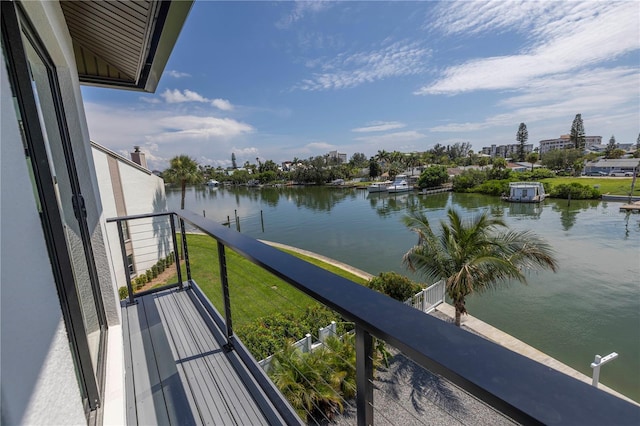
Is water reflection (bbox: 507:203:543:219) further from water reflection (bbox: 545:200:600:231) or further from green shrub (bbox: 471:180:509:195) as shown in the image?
green shrub (bbox: 471:180:509:195)

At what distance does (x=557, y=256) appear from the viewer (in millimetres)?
13414

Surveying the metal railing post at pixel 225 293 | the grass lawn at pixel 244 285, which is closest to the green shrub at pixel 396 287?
the grass lawn at pixel 244 285

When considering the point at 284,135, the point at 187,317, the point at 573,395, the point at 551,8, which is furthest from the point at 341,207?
the point at 573,395

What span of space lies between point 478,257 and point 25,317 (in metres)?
7.41

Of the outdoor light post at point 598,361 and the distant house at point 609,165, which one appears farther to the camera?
the distant house at point 609,165

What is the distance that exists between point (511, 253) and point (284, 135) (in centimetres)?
3430

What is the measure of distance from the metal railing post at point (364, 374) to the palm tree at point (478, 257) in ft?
21.0

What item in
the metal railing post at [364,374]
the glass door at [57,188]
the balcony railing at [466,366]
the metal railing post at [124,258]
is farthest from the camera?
the metal railing post at [124,258]

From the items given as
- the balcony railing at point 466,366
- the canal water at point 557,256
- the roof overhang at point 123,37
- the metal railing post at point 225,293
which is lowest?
the canal water at point 557,256

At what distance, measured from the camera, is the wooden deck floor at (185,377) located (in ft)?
4.66

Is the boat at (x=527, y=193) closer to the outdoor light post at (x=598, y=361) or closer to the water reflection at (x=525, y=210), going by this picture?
the water reflection at (x=525, y=210)

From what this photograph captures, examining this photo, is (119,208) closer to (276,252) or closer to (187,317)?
(187,317)

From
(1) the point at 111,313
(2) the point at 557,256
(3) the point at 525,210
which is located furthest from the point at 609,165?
(1) the point at 111,313

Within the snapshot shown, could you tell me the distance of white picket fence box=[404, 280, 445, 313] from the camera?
7.24m
